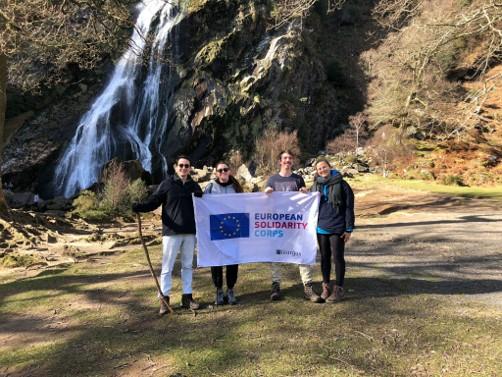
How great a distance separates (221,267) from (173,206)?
3.53ft

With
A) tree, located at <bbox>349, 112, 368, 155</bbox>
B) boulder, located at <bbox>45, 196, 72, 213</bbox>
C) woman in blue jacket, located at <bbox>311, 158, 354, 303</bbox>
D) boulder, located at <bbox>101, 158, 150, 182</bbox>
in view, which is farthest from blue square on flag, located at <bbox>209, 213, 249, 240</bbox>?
tree, located at <bbox>349, 112, 368, 155</bbox>

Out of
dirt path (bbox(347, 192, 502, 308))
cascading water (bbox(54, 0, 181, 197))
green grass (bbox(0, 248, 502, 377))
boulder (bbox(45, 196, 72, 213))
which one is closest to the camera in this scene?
green grass (bbox(0, 248, 502, 377))

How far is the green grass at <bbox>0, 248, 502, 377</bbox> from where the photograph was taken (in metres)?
3.78

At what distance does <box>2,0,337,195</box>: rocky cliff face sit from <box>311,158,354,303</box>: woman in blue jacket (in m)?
31.8

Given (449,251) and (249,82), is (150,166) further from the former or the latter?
(449,251)

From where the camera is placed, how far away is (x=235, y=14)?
43375mm

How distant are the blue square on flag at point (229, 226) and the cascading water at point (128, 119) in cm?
2583

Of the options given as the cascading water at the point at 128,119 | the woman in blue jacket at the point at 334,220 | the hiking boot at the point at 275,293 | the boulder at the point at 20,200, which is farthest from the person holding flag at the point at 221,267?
the cascading water at the point at 128,119

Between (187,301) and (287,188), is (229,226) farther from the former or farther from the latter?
(187,301)

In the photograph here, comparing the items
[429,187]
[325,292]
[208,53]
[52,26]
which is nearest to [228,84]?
[208,53]

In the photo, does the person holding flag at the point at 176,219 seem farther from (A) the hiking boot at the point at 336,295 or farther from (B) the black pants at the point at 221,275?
(A) the hiking boot at the point at 336,295

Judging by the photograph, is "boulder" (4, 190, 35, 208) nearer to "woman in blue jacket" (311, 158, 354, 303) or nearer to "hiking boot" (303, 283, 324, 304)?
"hiking boot" (303, 283, 324, 304)

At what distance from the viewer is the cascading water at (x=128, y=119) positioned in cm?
3066

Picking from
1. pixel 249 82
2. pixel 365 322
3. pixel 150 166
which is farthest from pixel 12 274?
pixel 249 82
